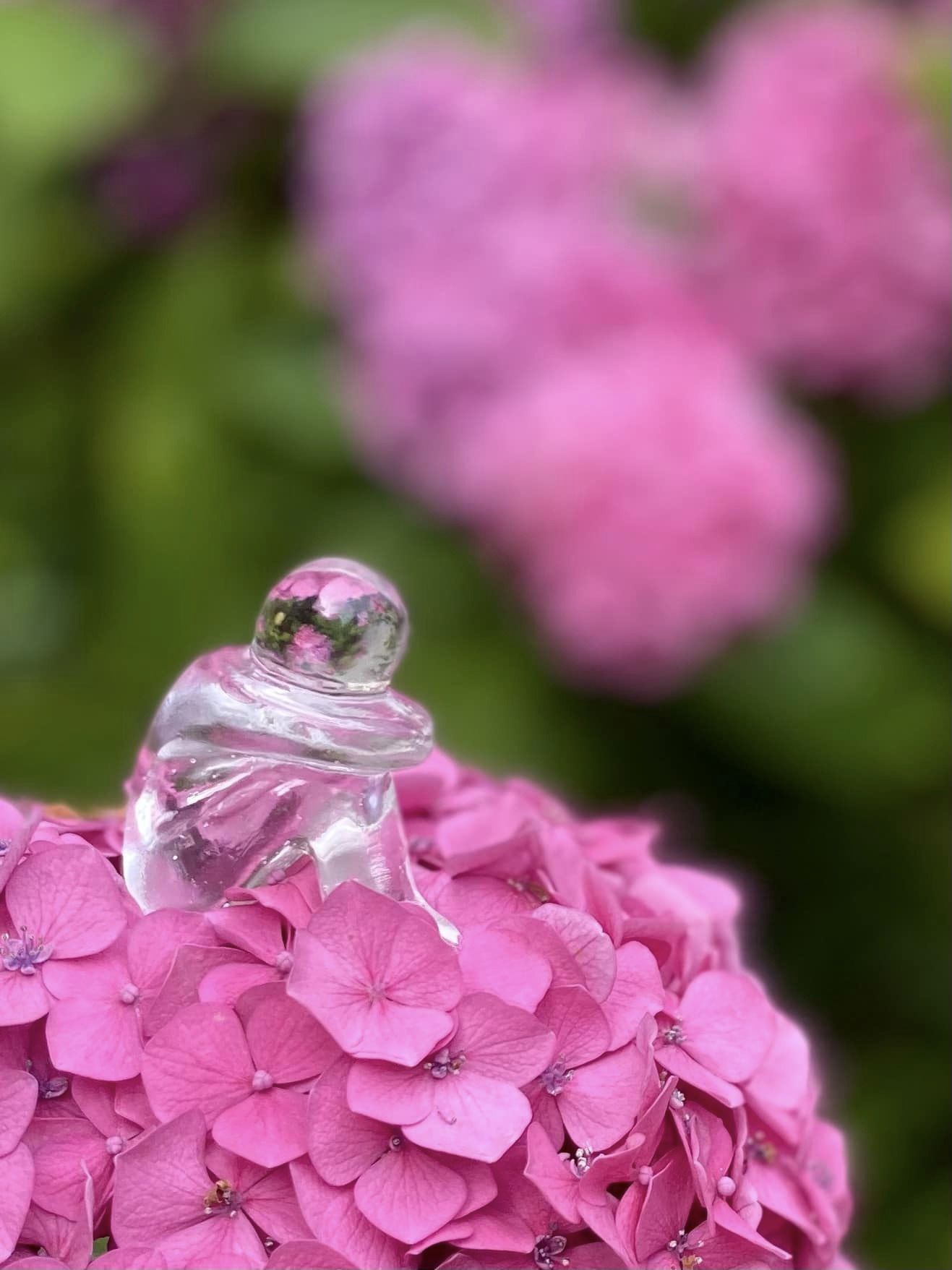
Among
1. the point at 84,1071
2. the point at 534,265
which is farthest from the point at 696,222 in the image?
the point at 84,1071

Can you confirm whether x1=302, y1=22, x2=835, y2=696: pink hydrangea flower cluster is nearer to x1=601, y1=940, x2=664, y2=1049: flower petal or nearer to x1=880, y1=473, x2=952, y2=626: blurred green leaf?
x1=880, y1=473, x2=952, y2=626: blurred green leaf

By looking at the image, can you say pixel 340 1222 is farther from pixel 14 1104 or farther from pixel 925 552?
pixel 925 552

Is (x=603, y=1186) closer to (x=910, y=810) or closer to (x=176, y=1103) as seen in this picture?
(x=176, y=1103)

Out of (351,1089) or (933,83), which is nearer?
(351,1089)

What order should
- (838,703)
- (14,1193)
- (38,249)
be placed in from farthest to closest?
(38,249), (838,703), (14,1193)

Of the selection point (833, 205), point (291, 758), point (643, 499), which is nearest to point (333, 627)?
point (291, 758)

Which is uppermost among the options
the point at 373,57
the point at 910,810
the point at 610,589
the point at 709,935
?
the point at 373,57

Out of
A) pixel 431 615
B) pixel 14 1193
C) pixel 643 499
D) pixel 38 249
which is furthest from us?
pixel 38 249

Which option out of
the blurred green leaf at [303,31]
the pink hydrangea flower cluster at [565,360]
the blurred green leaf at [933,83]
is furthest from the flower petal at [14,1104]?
the blurred green leaf at [303,31]
